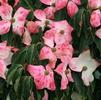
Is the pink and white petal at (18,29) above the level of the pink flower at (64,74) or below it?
above

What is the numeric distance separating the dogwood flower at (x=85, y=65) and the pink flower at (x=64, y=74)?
0.03 metres

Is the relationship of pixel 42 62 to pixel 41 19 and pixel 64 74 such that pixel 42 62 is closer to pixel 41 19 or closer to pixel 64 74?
pixel 64 74

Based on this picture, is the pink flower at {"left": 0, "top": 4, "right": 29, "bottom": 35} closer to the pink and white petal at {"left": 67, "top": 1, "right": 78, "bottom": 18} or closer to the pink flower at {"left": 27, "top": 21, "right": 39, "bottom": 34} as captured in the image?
the pink flower at {"left": 27, "top": 21, "right": 39, "bottom": 34}

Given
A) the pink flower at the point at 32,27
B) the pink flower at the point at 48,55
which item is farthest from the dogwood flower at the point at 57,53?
the pink flower at the point at 32,27

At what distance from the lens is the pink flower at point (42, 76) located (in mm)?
1584

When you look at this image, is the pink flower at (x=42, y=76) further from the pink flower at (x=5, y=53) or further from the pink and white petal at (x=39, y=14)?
the pink and white petal at (x=39, y=14)

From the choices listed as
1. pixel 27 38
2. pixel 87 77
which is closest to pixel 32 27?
pixel 27 38

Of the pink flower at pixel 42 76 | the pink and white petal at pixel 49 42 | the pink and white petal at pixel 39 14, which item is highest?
the pink and white petal at pixel 39 14

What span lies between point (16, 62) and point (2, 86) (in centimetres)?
9

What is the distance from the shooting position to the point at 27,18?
1768mm

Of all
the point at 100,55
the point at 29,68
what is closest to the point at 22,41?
the point at 29,68

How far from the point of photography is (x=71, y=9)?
5.62 ft

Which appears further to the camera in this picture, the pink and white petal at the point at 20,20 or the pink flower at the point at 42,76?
the pink and white petal at the point at 20,20

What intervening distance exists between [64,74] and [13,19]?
10.9 inches
